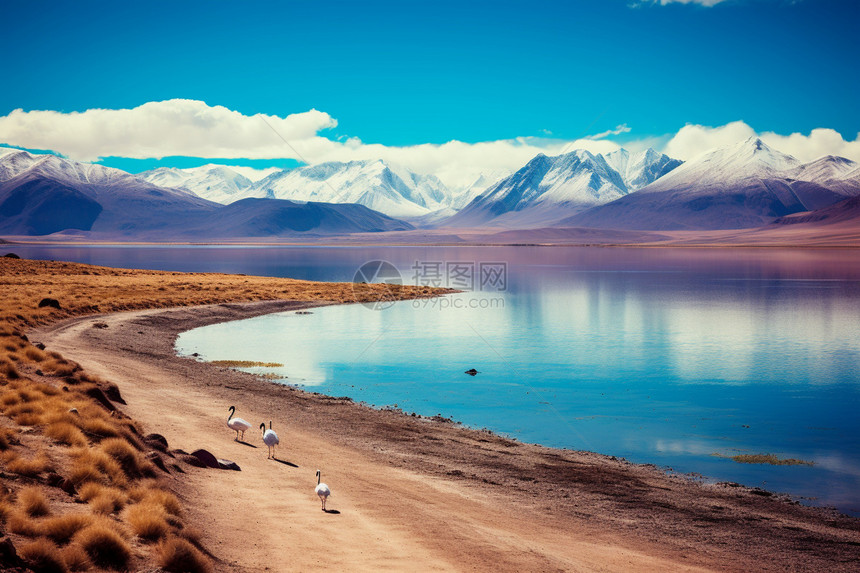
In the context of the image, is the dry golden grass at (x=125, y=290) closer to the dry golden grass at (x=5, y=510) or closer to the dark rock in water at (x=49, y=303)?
the dark rock in water at (x=49, y=303)

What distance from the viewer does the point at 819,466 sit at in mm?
18375

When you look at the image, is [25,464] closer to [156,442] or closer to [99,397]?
[156,442]

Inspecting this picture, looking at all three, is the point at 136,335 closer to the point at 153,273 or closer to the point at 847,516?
the point at 847,516

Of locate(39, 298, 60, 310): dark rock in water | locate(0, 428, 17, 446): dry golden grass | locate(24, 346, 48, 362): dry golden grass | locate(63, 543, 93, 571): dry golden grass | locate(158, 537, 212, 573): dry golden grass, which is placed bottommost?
locate(158, 537, 212, 573): dry golden grass

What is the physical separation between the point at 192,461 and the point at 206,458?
0.32 meters

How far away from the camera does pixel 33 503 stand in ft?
30.7

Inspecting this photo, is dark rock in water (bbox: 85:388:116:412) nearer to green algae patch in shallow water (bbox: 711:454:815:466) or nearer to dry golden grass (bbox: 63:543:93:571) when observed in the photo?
dry golden grass (bbox: 63:543:93:571)

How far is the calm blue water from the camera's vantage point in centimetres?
2059

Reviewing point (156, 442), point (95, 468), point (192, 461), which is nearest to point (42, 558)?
point (95, 468)

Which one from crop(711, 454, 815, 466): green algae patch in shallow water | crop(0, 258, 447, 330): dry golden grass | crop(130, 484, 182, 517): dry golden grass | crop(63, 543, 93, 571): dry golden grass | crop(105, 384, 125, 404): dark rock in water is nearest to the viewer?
crop(63, 543, 93, 571): dry golden grass

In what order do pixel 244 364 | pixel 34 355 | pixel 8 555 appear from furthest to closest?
pixel 244 364 < pixel 34 355 < pixel 8 555

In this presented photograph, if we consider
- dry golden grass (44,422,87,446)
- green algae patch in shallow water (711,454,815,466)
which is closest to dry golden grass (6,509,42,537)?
dry golden grass (44,422,87,446)

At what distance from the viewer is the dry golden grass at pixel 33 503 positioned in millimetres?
9258

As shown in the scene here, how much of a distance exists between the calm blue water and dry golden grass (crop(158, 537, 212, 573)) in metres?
13.4
